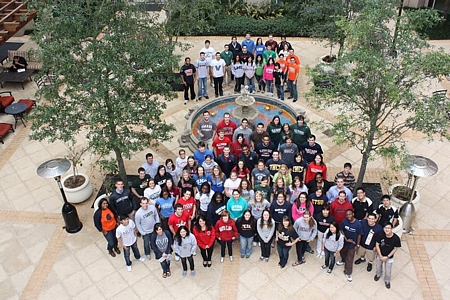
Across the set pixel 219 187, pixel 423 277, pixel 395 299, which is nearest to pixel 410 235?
pixel 423 277

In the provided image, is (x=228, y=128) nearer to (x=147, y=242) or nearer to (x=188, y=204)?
(x=188, y=204)

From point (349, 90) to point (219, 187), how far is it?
3688mm

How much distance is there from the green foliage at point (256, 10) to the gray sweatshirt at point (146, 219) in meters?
15.2

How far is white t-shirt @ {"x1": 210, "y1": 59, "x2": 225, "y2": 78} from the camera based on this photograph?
1617 cm

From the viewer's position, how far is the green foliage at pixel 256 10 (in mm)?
23031

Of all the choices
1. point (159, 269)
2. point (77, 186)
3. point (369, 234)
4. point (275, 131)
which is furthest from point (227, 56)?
point (369, 234)

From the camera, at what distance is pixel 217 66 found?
53.1ft

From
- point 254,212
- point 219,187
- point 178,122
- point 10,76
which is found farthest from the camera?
point 10,76

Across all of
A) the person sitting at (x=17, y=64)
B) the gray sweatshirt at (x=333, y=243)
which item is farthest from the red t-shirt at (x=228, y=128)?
the person sitting at (x=17, y=64)

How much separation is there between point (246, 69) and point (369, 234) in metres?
8.51

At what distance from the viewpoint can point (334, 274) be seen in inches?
401

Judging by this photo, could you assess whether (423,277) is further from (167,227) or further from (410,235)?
(167,227)

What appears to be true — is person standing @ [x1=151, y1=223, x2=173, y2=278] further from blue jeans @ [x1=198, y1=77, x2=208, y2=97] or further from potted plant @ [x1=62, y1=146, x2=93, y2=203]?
blue jeans @ [x1=198, y1=77, x2=208, y2=97]

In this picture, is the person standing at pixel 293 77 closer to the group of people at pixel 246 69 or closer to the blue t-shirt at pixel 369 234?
the group of people at pixel 246 69
